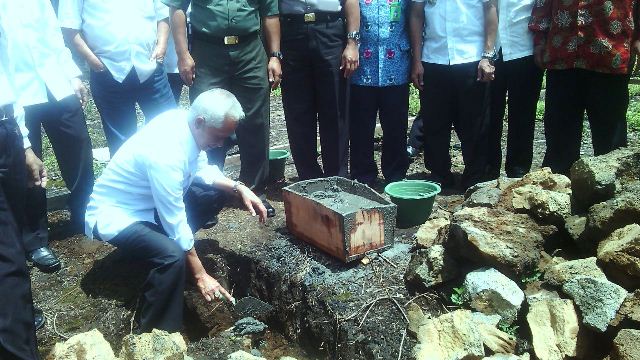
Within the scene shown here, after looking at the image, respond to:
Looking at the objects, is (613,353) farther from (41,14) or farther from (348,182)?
(41,14)

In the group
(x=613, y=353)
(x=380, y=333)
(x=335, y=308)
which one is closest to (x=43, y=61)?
(x=335, y=308)

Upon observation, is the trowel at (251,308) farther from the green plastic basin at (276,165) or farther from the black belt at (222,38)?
the black belt at (222,38)

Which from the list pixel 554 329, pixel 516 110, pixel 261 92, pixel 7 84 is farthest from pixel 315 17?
pixel 554 329

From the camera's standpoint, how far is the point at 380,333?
3.64 metres

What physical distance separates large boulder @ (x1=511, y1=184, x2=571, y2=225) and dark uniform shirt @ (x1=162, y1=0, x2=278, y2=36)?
2315mm

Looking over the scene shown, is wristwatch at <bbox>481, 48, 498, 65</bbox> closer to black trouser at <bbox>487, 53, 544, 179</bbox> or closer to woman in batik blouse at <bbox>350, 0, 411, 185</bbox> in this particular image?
black trouser at <bbox>487, 53, 544, 179</bbox>

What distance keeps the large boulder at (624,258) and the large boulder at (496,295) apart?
459mm

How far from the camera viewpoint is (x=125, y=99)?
4.92 m

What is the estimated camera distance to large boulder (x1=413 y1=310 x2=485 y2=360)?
307 centimetres

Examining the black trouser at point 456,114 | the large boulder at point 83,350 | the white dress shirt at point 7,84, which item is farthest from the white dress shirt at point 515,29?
the large boulder at point 83,350

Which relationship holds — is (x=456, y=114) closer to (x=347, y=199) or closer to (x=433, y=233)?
(x=347, y=199)

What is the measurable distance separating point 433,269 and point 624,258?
40.1 inches

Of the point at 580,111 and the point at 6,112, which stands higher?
the point at 6,112

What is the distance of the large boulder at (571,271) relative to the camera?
11.0ft
